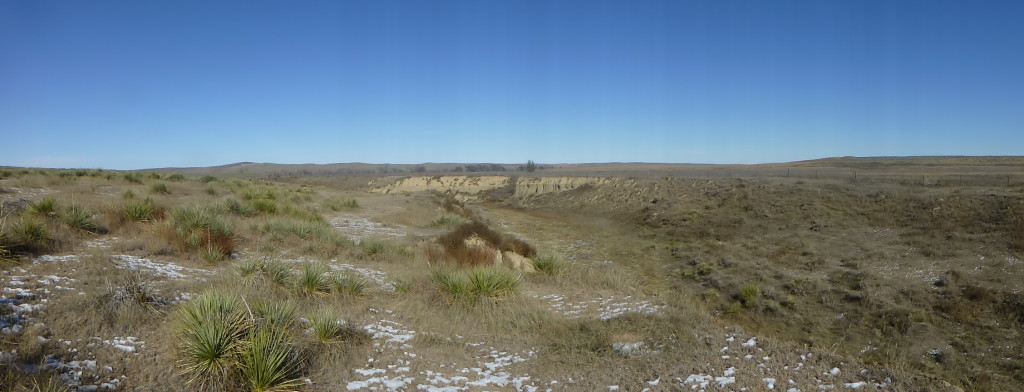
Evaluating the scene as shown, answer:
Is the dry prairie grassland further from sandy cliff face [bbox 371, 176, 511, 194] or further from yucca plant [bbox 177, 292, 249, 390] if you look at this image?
sandy cliff face [bbox 371, 176, 511, 194]

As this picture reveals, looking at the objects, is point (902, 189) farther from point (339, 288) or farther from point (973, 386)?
point (339, 288)

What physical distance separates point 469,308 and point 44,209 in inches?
352

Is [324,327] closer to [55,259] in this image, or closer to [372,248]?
[55,259]

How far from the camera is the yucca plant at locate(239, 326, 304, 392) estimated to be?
14.0 ft

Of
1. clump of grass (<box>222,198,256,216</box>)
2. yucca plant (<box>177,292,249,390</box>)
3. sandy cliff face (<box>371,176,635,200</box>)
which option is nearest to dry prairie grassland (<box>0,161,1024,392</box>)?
yucca plant (<box>177,292,249,390</box>)

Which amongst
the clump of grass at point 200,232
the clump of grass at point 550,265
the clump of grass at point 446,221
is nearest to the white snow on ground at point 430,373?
the clump of grass at point 550,265

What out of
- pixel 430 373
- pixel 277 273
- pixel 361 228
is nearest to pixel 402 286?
pixel 277 273

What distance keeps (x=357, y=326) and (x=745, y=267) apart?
12.9 meters

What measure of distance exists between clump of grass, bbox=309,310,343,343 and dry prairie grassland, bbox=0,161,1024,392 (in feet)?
0.08

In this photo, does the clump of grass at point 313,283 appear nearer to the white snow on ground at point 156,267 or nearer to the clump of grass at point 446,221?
the white snow on ground at point 156,267

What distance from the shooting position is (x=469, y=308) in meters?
7.37

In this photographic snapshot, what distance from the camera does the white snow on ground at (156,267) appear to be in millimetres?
7207

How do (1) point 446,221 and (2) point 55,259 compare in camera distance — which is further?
(1) point 446,221

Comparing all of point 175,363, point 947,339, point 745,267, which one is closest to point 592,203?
point 745,267
